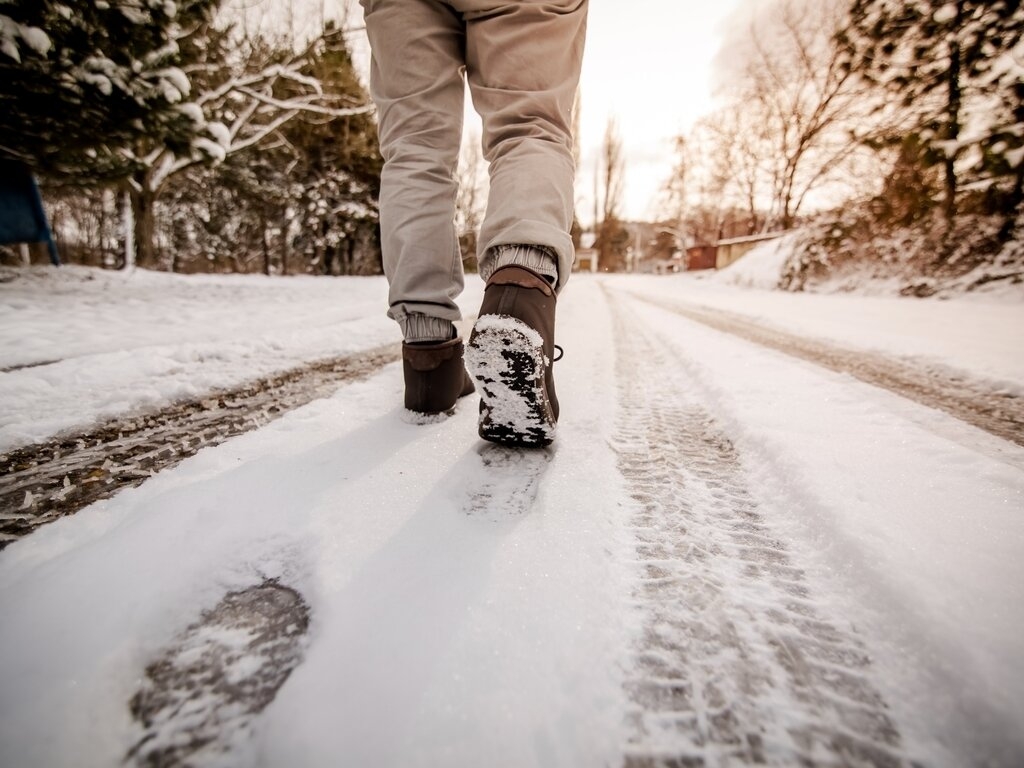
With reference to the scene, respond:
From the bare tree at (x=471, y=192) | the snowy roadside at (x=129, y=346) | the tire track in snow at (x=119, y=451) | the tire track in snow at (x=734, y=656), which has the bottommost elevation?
the tire track in snow at (x=734, y=656)

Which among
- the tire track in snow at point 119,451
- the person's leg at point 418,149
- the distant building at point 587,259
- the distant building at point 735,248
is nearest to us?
the tire track in snow at point 119,451

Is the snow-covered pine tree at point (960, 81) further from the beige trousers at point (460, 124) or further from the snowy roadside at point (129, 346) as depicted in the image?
the beige trousers at point (460, 124)

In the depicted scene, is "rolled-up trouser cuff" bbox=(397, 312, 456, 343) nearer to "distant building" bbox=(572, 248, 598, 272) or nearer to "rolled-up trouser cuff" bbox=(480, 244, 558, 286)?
"rolled-up trouser cuff" bbox=(480, 244, 558, 286)

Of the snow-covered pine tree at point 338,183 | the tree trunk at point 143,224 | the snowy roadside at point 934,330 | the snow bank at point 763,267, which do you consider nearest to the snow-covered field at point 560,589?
the snowy roadside at point 934,330

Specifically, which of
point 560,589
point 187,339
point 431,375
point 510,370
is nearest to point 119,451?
point 431,375

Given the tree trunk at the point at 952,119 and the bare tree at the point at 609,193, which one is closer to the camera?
the tree trunk at the point at 952,119

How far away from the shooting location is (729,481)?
69cm

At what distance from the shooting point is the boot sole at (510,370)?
696mm

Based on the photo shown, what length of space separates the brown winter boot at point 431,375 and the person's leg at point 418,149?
3cm

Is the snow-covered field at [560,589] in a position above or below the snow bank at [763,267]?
below

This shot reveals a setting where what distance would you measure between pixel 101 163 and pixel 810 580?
5674 mm

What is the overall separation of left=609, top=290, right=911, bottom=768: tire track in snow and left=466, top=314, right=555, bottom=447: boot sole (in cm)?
20

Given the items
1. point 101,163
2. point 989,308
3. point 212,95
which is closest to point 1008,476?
point 989,308

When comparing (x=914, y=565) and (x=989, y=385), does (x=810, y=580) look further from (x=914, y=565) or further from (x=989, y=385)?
(x=989, y=385)
